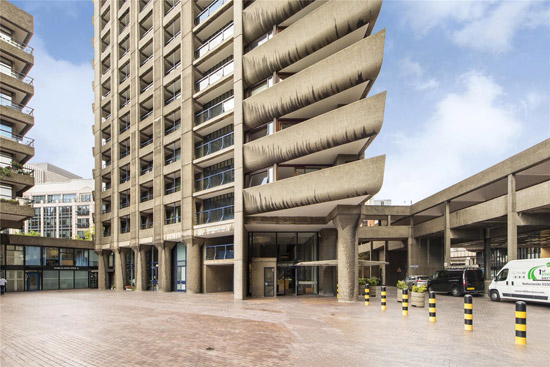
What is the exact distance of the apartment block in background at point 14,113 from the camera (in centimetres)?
3550

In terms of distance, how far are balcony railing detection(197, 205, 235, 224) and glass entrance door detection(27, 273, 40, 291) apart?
2361cm

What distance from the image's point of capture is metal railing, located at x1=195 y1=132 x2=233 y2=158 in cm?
3099

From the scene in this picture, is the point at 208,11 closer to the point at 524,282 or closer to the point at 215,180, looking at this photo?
the point at 215,180

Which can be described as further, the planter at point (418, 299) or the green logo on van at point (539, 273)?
the green logo on van at point (539, 273)

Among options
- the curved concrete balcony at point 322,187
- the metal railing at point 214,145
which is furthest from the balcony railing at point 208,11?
the curved concrete balcony at point 322,187

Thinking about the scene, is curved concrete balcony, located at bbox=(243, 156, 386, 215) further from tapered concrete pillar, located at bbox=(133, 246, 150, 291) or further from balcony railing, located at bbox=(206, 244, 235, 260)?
tapered concrete pillar, located at bbox=(133, 246, 150, 291)

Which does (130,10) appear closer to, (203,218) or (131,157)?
(131,157)

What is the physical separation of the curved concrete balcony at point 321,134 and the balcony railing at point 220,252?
6853 mm

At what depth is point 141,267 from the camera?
39.2 m

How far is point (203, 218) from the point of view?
32562 millimetres

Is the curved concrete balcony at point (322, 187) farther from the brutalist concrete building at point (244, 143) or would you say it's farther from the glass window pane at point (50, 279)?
the glass window pane at point (50, 279)

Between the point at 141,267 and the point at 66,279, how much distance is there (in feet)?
47.6

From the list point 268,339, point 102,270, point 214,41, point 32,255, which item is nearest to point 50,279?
point 32,255

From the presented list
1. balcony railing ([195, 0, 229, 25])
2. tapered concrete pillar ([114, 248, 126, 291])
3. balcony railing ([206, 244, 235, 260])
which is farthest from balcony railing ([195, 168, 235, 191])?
tapered concrete pillar ([114, 248, 126, 291])
